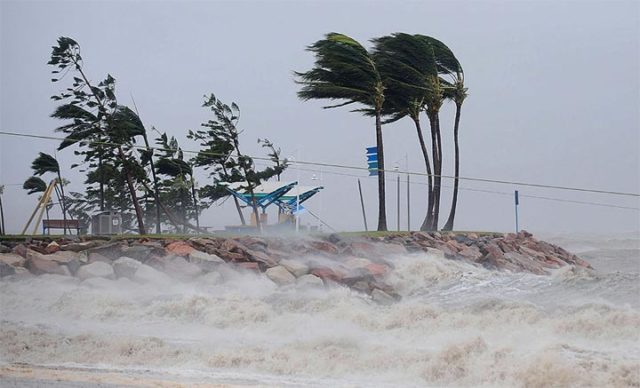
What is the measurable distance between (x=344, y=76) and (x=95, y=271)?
1144cm

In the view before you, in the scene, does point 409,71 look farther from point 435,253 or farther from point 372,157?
point 435,253

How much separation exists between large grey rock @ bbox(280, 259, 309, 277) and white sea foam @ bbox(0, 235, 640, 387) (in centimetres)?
68

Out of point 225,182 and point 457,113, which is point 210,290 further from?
point 225,182

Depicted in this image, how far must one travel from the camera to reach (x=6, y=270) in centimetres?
1468

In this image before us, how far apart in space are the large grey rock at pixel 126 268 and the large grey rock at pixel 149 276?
0.26 ft

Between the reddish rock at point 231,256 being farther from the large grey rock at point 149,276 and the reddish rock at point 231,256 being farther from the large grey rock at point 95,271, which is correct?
the large grey rock at point 95,271

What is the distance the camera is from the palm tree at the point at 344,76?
2319cm

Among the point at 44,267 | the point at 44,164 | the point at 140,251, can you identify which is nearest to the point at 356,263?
the point at 140,251

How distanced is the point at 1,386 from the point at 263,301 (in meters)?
5.40

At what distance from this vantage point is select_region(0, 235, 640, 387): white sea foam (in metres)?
9.76

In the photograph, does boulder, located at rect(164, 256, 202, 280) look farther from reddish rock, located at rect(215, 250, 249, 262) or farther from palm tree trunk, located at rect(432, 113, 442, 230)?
palm tree trunk, located at rect(432, 113, 442, 230)

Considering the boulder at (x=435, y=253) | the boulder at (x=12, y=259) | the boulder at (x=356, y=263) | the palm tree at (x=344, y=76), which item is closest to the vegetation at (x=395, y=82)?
the palm tree at (x=344, y=76)

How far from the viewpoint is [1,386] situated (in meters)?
8.89

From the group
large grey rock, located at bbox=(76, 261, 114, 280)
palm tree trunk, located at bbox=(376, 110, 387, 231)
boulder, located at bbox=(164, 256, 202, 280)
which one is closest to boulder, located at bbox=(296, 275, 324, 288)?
boulder, located at bbox=(164, 256, 202, 280)
